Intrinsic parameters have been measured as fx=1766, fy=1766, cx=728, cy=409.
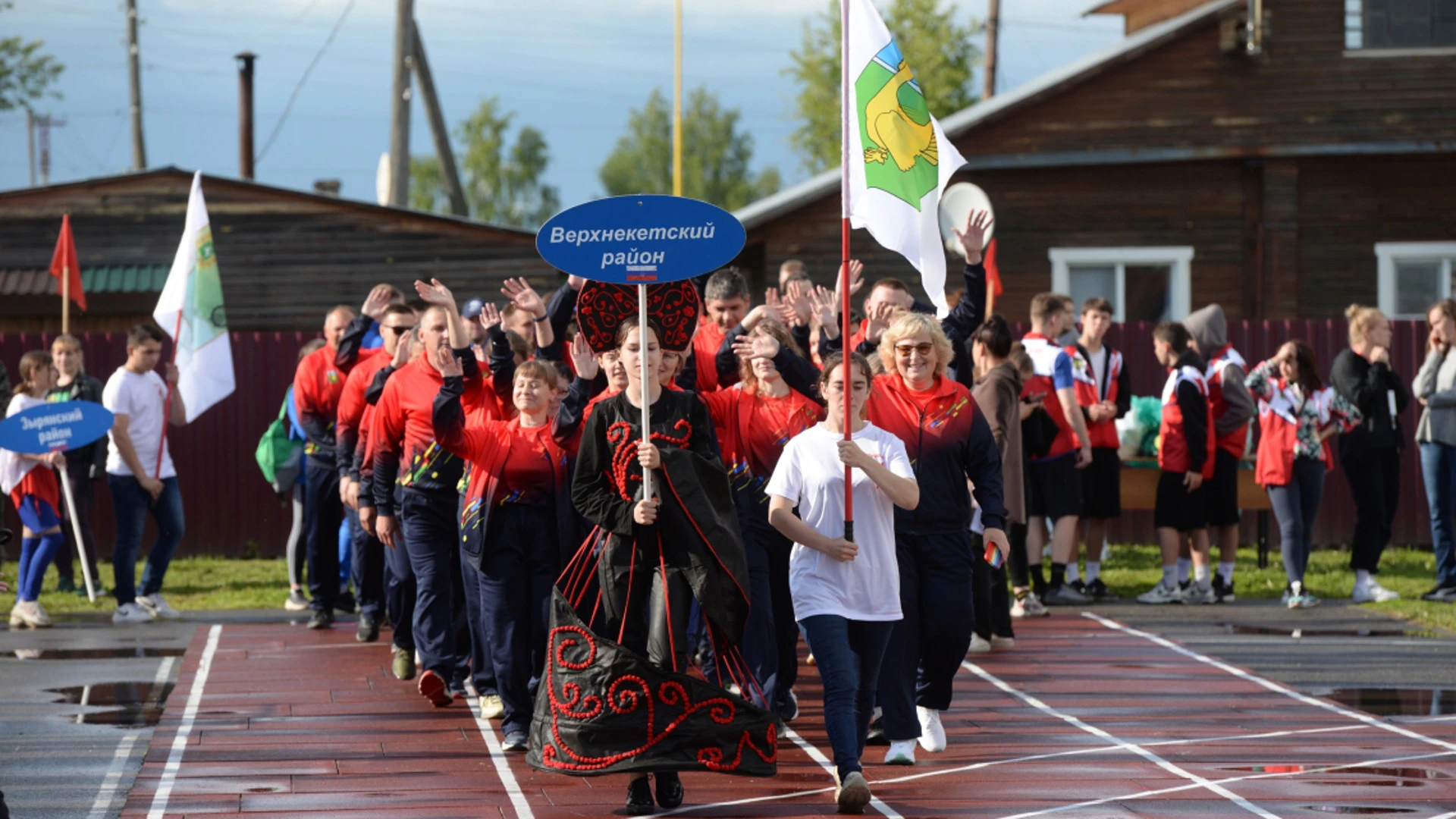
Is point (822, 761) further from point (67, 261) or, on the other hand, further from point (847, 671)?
point (67, 261)

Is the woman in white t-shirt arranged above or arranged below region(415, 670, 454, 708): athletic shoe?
above

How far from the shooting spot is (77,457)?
45.4 ft

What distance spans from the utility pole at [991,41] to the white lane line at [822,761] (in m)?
29.2

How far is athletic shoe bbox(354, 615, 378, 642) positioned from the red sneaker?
2611 mm

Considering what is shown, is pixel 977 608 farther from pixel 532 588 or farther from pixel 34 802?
pixel 34 802

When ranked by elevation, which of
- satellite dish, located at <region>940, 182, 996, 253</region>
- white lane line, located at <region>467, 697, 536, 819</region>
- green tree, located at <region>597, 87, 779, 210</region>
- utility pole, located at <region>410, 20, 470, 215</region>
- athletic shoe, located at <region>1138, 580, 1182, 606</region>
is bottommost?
white lane line, located at <region>467, 697, 536, 819</region>

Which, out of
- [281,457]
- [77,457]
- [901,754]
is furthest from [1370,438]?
[77,457]

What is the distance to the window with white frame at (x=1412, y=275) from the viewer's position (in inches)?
838

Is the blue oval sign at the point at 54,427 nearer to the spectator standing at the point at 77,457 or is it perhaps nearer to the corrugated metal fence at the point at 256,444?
the spectator standing at the point at 77,457

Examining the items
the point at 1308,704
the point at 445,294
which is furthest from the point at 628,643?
the point at 1308,704

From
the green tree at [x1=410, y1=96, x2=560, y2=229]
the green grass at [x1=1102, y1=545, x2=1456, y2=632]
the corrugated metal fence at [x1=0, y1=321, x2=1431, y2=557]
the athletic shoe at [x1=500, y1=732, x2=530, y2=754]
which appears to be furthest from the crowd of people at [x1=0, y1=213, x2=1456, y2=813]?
the green tree at [x1=410, y1=96, x2=560, y2=229]

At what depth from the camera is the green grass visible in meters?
12.2

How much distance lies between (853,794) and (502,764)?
5.85ft

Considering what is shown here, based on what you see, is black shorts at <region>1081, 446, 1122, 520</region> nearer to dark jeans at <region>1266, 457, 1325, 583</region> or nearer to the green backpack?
dark jeans at <region>1266, 457, 1325, 583</region>
